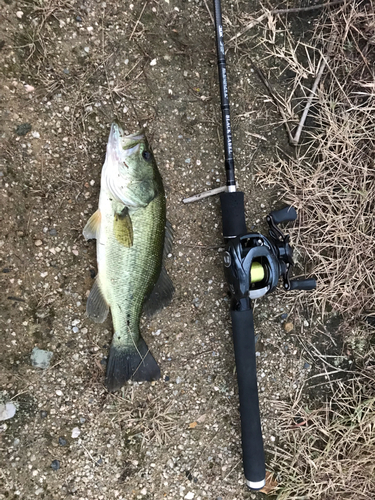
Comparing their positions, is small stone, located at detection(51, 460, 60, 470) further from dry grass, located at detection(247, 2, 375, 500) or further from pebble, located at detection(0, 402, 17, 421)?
dry grass, located at detection(247, 2, 375, 500)

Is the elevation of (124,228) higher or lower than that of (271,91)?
lower

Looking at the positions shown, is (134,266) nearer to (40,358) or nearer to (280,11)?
(40,358)

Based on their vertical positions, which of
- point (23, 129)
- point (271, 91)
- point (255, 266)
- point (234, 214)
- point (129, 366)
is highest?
point (23, 129)

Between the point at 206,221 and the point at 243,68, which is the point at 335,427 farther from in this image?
the point at 243,68

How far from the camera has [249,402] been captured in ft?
8.43

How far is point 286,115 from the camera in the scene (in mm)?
2861

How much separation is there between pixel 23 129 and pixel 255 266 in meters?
1.91

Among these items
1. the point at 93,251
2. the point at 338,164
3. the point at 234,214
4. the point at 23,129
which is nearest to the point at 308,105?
the point at 338,164

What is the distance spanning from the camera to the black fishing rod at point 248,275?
7.68ft

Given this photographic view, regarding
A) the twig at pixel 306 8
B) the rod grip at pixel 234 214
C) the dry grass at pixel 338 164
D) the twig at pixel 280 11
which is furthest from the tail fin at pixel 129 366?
the twig at pixel 306 8

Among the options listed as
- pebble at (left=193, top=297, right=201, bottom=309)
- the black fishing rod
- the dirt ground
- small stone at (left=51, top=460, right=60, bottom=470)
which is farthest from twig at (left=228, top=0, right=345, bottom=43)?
small stone at (left=51, top=460, right=60, bottom=470)

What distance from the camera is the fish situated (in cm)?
227

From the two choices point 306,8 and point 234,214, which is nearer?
point 234,214

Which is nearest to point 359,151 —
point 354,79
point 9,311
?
point 354,79
